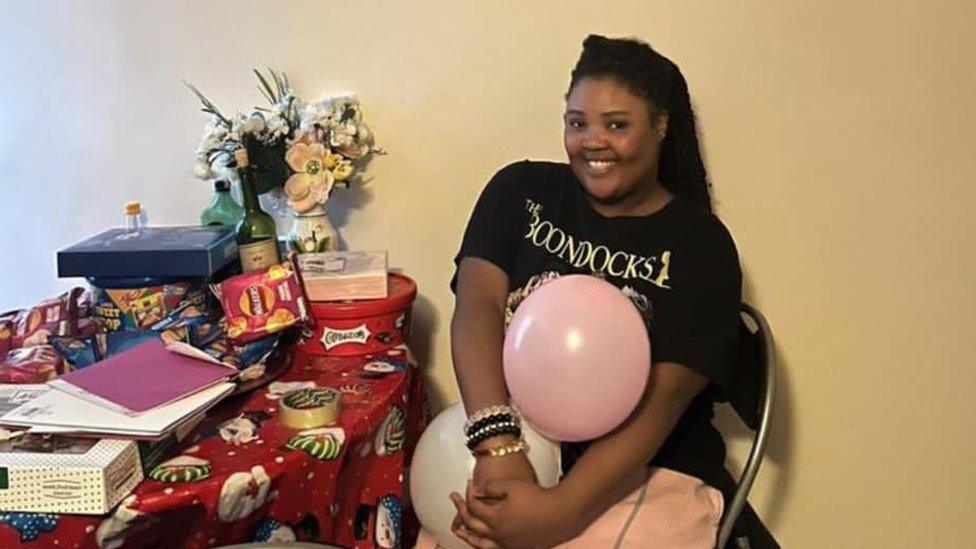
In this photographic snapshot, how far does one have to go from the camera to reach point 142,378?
1157 mm

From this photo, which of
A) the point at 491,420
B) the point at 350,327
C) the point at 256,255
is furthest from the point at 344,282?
the point at 491,420

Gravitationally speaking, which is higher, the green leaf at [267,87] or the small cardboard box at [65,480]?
the green leaf at [267,87]

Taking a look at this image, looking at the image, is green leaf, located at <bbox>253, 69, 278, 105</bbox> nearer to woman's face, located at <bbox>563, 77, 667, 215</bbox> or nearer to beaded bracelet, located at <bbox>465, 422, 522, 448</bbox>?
woman's face, located at <bbox>563, 77, 667, 215</bbox>

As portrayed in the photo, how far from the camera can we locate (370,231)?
171 centimetres

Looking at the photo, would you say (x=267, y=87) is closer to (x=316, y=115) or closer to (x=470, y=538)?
(x=316, y=115)

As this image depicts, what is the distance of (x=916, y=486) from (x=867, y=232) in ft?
1.63

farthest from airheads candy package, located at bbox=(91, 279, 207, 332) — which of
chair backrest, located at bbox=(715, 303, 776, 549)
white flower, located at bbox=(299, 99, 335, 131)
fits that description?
chair backrest, located at bbox=(715, 303, 776, 549)

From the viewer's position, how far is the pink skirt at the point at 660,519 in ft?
3.84

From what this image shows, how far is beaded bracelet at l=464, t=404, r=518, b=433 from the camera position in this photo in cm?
117

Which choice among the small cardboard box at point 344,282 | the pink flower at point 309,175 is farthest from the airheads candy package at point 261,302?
the pink flower at point 309,175

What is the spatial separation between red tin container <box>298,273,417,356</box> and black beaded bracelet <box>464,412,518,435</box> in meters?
0.32

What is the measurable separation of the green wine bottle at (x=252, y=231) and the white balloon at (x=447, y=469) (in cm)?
47

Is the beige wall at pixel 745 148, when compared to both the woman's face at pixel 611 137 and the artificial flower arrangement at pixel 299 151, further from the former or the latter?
the woman's face at pixel 611 137

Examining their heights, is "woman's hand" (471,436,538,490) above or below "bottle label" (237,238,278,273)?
below
